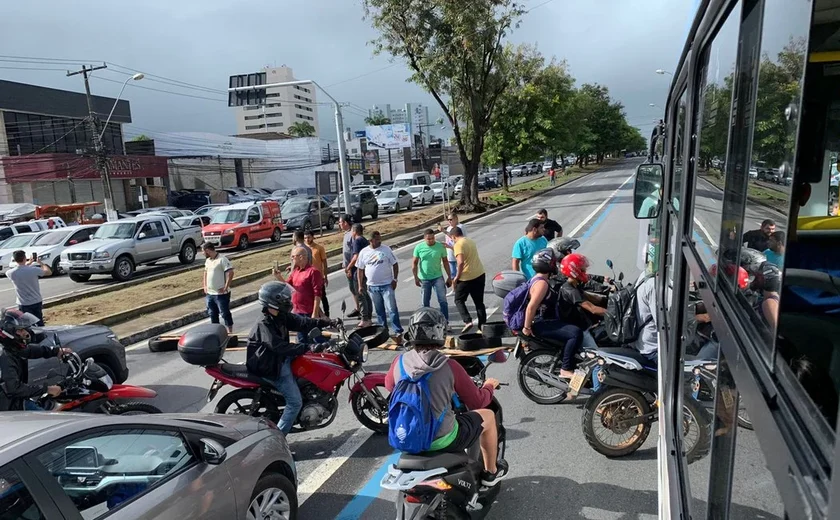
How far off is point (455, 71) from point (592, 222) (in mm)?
9940

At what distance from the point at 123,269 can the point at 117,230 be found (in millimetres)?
1748

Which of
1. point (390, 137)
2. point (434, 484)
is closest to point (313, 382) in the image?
point (434, 484)

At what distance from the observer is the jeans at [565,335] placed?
5.73 m

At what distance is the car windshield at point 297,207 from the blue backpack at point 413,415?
25.3 metres

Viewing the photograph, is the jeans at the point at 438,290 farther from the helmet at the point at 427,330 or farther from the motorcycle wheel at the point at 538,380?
the helmet at the point at 427,330

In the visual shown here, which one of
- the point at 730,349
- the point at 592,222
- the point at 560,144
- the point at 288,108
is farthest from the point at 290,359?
the point at 288,108

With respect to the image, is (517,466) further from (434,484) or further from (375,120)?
(375,120)

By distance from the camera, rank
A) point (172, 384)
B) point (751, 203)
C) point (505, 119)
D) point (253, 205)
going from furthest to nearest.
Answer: point (505, 119)
point (253, 205)
point (172, 384)
point (751, 203)

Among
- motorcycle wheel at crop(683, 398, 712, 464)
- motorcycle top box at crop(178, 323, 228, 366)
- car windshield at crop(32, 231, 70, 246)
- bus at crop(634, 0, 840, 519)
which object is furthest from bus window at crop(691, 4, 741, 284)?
car windshield at crop(32, 231, 70, 246)

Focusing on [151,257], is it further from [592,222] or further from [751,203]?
[751,203]

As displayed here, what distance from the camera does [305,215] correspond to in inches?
1076

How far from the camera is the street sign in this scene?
61.2ft

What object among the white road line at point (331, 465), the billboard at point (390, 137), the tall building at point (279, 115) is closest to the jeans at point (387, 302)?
the white road line at point (331, 465)

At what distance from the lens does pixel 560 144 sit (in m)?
44.4
